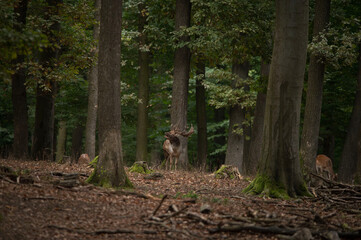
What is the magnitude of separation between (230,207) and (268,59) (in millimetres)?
9041

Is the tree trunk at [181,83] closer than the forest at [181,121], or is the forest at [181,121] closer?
the forest at [181,121]

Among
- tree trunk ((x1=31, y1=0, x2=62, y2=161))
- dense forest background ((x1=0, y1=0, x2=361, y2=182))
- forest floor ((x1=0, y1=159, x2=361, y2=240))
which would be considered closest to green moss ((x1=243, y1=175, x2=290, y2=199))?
forest floor ((x1=0, y1=159, x2=361, y2=240))

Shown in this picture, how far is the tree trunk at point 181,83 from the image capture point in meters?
18.2

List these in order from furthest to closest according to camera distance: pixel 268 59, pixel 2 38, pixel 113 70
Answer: pixel 268 59, pixel 113 70, pixel 2 38

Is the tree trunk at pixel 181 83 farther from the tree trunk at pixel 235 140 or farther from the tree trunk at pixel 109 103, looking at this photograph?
the tree trunk at pixel 109 103

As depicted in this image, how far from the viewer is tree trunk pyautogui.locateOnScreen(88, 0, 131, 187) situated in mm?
10539

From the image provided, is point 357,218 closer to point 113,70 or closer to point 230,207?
point 230,207

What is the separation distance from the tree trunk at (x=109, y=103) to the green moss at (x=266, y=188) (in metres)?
3.23

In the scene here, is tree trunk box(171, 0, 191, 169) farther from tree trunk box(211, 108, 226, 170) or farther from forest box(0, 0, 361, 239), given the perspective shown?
tree trunk box(211, 108, 226, 170)

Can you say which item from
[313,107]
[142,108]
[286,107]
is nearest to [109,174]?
[286,107]

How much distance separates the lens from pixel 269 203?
1000 cm

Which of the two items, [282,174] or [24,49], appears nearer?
[24,49]

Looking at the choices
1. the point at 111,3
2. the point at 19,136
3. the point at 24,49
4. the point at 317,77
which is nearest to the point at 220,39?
the point at 317,77

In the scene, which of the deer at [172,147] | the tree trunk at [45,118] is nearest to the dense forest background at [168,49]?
the tree trunk at [45,118]
